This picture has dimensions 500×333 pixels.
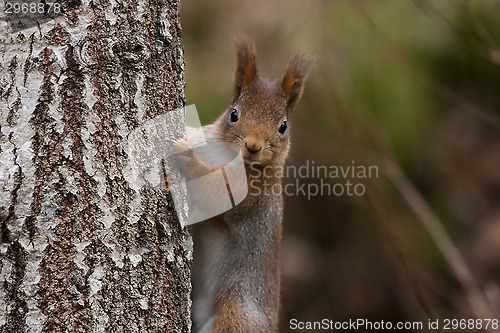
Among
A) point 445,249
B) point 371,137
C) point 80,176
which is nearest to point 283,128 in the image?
point 445,249

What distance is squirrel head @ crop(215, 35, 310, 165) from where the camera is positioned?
2309 millimetres

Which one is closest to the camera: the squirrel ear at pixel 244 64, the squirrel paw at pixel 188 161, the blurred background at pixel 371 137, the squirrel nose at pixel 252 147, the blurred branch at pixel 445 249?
the squirrel paw at pixel 188 161

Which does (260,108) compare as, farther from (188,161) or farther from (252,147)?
(188,161)

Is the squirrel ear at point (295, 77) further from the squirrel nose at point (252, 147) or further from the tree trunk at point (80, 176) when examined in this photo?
the tree trunk at point (80, 176)

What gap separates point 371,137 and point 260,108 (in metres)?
1.67

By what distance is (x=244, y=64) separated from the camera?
2.45 meters

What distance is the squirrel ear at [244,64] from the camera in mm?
2414

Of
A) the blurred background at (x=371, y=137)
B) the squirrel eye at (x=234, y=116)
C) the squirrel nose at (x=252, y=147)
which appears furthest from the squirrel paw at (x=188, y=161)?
the blurred background at (x=371, y=137)

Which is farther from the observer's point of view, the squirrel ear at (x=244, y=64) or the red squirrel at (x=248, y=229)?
the squirrel ear at (x=244, y=64)

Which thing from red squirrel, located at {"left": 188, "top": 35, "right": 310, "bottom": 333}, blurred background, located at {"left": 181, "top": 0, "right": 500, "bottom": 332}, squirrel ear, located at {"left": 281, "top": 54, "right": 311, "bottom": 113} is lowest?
blurred background, located at {"left": 181, "top": 0, "right": 500, "bottom": 332}

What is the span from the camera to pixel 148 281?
1647 mm

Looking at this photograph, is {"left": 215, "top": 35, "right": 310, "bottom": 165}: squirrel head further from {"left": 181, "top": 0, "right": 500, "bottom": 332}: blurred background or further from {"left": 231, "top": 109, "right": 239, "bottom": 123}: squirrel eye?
{"left": 181, "top": 0, "right": 500, "bottom": 332}: blurred background

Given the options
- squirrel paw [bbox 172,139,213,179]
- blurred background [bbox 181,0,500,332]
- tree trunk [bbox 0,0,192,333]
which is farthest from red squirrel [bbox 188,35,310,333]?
blurred background [bbox 181,0,500,332]

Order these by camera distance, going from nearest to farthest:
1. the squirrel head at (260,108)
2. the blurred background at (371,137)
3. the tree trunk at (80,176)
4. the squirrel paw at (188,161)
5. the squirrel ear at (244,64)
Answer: the tree trunk at (80,176), the squirrel paw at (188,161), the squirrel head at (260,108), the squirrel ear at (244,64), the blurred background at (371,137)
